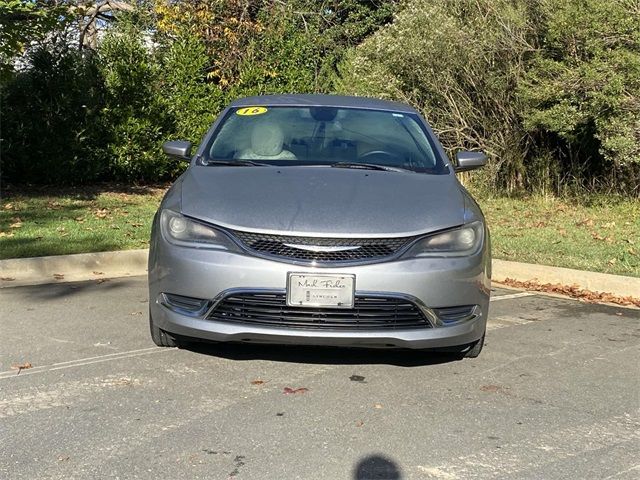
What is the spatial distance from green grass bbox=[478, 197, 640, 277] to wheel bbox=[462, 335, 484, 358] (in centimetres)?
370

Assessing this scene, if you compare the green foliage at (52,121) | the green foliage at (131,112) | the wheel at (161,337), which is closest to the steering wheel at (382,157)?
the wheel at (161,337)

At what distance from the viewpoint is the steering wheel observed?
17.4 feet

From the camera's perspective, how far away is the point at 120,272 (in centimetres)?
781

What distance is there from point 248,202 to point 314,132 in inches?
54.3

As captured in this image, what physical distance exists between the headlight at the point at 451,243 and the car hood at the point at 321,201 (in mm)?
56

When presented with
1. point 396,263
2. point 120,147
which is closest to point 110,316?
point 396,263

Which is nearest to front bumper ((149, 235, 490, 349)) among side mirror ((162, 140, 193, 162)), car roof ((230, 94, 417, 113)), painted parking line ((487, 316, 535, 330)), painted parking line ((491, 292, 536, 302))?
side mirror ((162, 140, 193, 162))

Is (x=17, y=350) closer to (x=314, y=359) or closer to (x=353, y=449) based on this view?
(x=314, y=359)

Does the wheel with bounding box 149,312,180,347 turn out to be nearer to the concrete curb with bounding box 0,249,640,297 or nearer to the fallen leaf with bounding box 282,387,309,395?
the fallen leaf with bounding box 282,387,309,395

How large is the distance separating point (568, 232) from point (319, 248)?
736 centimetres

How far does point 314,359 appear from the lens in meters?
4.77

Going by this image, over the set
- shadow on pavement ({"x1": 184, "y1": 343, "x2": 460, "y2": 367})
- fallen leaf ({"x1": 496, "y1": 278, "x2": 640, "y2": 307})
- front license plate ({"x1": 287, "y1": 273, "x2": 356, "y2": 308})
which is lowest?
fallen leaf ({"x1": 496, "y1": 278, "x2": 640, "y2": 307})

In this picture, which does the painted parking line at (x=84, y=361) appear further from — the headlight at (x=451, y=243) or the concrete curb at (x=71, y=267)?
the concrete curb at (x=71, y=267)

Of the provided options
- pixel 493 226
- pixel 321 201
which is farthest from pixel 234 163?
pixel 493 226
